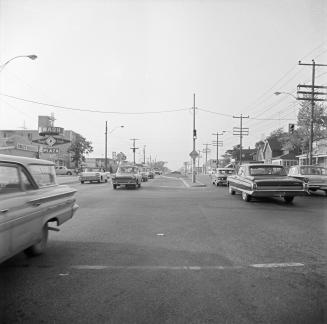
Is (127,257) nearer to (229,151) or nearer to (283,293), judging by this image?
(283,293)

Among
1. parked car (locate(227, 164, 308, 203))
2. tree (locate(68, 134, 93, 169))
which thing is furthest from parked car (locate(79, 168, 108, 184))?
tree (locate(68, 134, 93, 169))

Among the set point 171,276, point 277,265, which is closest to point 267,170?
point 277,265

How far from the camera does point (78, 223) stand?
858cm

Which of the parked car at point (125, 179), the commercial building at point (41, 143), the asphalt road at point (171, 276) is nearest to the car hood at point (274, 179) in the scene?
the asphalt road at point (171, 276)

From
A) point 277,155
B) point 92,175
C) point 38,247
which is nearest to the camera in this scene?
point 38,247

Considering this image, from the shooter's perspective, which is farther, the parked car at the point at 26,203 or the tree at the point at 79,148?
the tree at the point at 79,148

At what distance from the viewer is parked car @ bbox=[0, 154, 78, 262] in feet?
13.2

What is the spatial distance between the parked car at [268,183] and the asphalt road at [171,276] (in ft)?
15.1

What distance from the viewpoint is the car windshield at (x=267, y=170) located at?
563 inches

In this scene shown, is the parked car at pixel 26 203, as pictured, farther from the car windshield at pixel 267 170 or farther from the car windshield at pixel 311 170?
the car windshield at pixel 311 170

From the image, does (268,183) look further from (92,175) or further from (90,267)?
(92,175)

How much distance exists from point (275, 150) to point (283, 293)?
70504 millimetres

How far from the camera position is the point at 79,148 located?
7062 cm

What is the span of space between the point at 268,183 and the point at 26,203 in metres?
10.2
